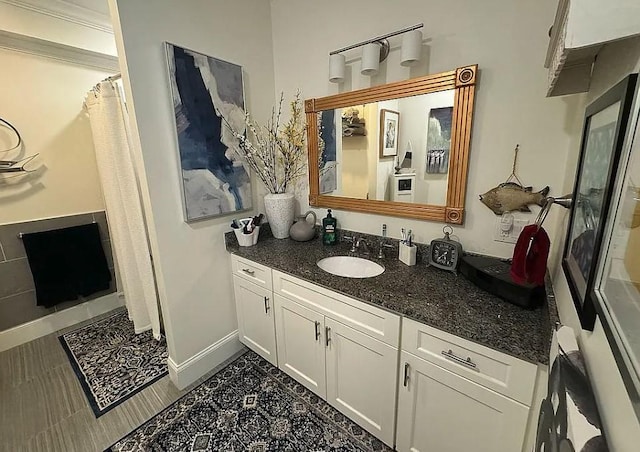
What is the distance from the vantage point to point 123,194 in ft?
6.42

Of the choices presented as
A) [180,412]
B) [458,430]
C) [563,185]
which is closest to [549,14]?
[563,185]

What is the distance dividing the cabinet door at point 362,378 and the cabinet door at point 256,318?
0.47 meters

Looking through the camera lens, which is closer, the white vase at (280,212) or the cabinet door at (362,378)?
the cabinet door at (362,378)

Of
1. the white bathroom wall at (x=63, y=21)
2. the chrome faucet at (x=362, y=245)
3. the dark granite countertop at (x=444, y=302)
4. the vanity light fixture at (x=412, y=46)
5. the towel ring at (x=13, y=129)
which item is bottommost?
the dark granite countertop at (x=444, y=302)

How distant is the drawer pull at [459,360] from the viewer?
99 cm

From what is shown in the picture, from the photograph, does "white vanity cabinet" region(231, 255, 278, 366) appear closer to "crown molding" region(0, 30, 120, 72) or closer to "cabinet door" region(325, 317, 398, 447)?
"cabinet door" region(325, 317, 398, 447)

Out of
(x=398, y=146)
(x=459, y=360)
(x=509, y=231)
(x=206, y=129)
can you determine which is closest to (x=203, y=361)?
(x=206, y=129)

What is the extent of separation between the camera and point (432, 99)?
1.42 metres

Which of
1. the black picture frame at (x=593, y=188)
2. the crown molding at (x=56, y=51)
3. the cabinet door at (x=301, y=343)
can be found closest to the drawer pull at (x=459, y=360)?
the black picture frame at (x=593, y=188)

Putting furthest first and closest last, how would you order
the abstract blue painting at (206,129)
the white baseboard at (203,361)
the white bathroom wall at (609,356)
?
1. the white baseboard at (203,361)
2. the abstract blue painting at (206,129)
3. the white bathroom wall at (609,356)

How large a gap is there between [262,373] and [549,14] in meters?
2.42

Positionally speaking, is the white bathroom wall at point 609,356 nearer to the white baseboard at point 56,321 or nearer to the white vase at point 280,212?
the white vase at point 280,212

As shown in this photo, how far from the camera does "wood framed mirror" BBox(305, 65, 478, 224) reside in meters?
1.38

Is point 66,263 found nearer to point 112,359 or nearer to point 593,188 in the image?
point 112,359
